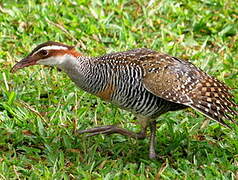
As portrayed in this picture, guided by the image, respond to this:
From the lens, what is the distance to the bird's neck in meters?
6.83

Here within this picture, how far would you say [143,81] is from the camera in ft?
22.0

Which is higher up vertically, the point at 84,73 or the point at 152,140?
the point at 84,73

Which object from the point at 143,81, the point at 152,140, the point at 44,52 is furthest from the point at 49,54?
the point at 152,140

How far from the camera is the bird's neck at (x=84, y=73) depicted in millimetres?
6832

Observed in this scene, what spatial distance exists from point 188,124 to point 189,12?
3.00m

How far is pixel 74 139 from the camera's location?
722 centimetres

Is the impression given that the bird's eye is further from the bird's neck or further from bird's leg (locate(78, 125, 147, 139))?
bird's leg (locate(78, 125, 147, 139))

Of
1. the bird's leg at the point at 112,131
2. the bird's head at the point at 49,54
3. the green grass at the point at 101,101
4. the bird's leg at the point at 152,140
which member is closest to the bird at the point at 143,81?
the bird's head at the point at 49,54

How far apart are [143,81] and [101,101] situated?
1.38 m

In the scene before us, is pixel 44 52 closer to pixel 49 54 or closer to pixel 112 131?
pixel 49 54

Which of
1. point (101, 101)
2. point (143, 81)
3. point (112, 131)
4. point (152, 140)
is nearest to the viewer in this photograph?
point (143, 81)

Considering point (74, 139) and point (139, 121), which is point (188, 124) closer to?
point (139, 121)

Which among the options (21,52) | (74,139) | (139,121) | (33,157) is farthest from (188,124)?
(21,52)

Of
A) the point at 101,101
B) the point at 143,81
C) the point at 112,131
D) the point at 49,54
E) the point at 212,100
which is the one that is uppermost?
the point at 49,54
